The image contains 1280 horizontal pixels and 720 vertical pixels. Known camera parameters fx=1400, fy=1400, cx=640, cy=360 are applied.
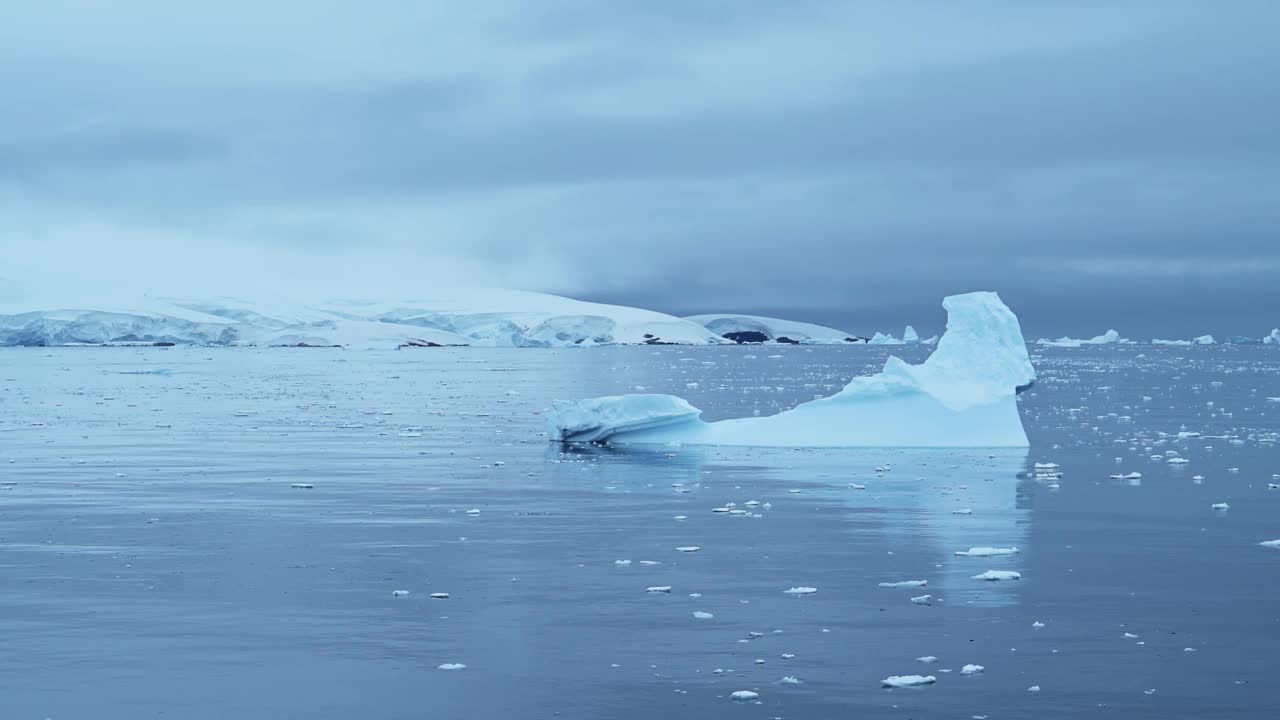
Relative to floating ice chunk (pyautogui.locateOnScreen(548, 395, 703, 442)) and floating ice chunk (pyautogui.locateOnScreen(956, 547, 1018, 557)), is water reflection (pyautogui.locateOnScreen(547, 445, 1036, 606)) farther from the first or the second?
floating ice chunk (pyautogui.locateOnScreen(548, 395, 703, 442))

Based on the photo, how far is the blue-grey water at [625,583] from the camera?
725 cm

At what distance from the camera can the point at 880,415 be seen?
23.3 m

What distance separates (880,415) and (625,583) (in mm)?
13755

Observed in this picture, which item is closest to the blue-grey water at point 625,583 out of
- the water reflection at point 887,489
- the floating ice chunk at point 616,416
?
the water reflection at point 887,489

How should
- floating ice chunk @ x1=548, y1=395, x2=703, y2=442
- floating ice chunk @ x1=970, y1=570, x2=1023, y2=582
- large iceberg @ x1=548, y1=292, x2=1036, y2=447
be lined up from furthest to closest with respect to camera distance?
floating ice chunk @ x1=548, y1=395, x2=703, y2=442, large iceberg @ x1=548, y1=292, x2=1036, y2=447, floating ice chunk @ x1=970, y1=570, x2=1023, y2=582

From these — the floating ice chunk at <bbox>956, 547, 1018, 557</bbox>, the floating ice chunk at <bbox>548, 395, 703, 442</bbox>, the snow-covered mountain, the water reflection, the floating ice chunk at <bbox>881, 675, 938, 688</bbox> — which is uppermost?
the snow-covered mountain

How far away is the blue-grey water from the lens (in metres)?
7.25

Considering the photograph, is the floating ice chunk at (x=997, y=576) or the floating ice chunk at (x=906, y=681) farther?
the floating ice chunk at (x=997, y=576)

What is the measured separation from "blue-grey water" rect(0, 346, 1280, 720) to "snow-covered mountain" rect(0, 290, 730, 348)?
107 meters

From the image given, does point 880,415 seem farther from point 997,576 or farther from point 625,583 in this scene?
point 625,583

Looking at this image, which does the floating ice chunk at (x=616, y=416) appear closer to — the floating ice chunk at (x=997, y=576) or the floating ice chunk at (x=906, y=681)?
the floating ice chunk at (x=997, y=576)

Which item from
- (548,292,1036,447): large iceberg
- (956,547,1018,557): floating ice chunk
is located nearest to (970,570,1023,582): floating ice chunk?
(956,547,1018,557): floating ice chunk

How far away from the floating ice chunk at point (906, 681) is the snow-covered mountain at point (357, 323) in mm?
121797

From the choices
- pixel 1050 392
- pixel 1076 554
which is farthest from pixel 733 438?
pixel 1050 392
